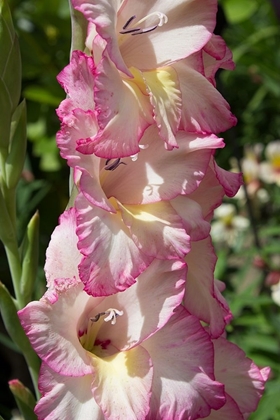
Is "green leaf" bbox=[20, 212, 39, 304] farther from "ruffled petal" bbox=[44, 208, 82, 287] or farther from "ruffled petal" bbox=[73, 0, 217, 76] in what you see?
"ruffled petal" bbox=[73, 0, 217, 76]

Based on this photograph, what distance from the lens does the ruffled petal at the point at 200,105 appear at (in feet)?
1.71

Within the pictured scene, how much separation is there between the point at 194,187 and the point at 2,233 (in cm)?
20

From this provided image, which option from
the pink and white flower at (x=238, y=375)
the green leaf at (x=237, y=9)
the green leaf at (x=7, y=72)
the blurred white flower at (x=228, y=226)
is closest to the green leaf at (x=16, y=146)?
the green leaf at (x=7, y=72)

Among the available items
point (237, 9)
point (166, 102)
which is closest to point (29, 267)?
point (166, 102)

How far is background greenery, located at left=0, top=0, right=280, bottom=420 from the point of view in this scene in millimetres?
1432

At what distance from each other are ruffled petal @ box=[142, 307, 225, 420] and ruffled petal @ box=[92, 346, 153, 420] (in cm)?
1

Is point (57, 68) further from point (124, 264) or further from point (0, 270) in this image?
point (124, 264)

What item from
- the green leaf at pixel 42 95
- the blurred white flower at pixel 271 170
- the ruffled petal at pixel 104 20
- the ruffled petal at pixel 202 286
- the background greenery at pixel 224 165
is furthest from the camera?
the blurred white flower at pixel 271 170

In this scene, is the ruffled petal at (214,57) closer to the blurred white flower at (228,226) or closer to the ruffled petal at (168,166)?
the ruffled petal at (168,166)

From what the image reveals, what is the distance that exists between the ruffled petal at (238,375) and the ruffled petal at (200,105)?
8.6 inches

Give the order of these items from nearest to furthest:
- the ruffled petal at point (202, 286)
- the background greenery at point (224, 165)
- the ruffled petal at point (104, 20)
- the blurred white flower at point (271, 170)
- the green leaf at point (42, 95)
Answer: the ruffled petal at point (104, 20) → the ruffled petal at point (202, 286) → the background greenery at point (224, 165) → the green leaf at point (42, 95) → the blurred white flower at point (271, 170)

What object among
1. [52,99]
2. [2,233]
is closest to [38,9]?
[52,99]

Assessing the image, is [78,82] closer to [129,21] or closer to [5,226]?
[129,21]

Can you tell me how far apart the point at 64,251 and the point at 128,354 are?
4.4 inches
